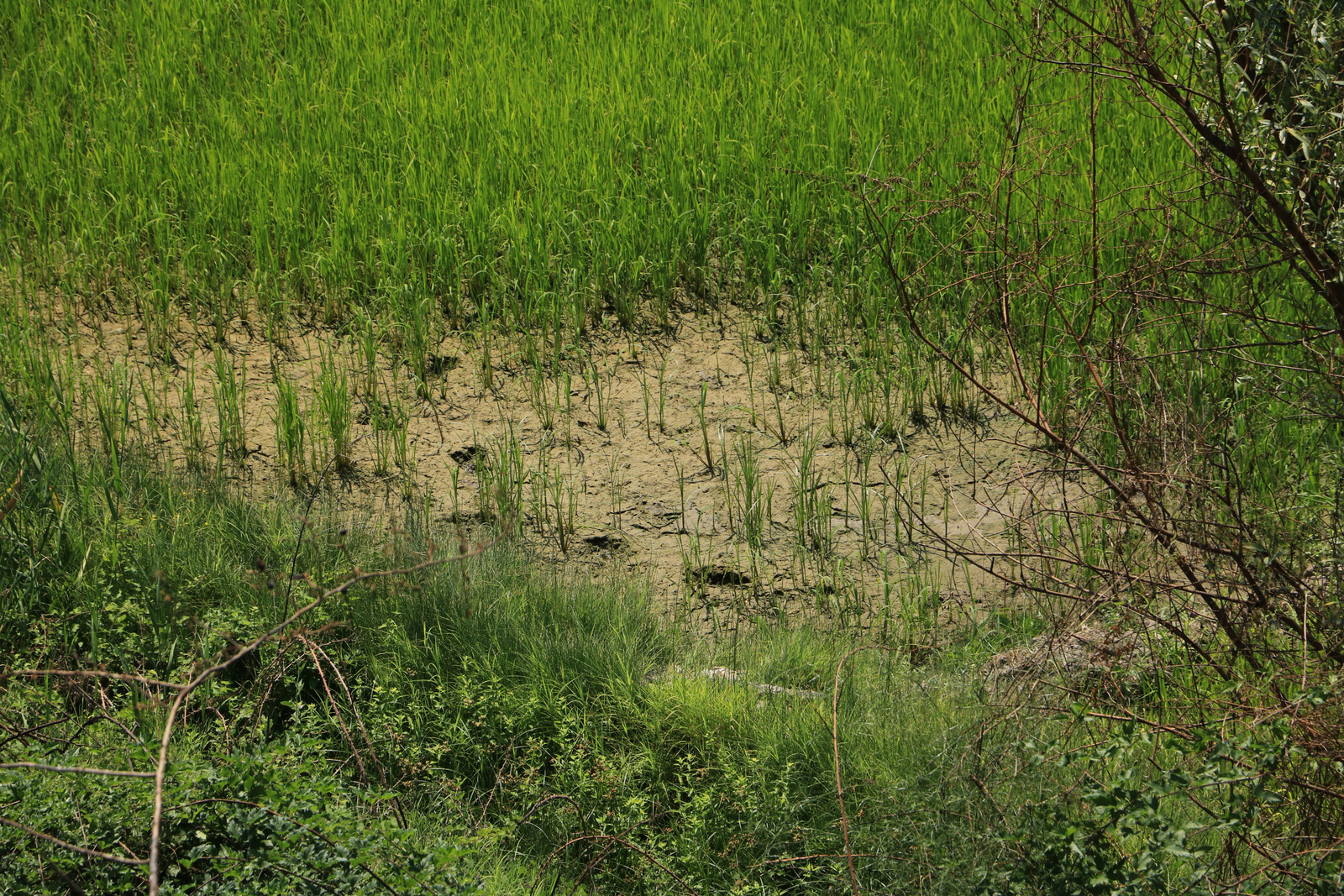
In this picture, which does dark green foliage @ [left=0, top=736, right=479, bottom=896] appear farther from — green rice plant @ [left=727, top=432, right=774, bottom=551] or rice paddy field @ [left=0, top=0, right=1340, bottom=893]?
green rice plant @ [left=727, top=432, right=774, bottom=551]

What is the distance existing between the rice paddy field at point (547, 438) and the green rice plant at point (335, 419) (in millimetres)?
24

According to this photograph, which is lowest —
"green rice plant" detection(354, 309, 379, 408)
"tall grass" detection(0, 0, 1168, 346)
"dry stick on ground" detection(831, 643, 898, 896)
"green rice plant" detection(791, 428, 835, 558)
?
"dry stick on ground" detection(831, 643, 898, 896)

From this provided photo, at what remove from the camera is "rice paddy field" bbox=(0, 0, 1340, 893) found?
240 centimetres

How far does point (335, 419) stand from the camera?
4141 millimetres

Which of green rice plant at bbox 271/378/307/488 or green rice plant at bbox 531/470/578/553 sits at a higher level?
green rice plant at bbox 271/378/307/488

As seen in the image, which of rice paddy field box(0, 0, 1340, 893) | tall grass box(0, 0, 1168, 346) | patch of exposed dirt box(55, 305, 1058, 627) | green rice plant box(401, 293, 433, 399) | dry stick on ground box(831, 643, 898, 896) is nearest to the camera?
dry stick on ground box(831, 643, 898, 896)

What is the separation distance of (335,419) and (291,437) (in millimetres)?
170

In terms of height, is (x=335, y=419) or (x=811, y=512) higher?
(x=335, y=419)

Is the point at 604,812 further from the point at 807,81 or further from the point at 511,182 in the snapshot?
the point at 807,81

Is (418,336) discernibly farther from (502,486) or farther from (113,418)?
(113,418)

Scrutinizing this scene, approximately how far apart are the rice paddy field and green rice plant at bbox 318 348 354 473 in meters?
0.02

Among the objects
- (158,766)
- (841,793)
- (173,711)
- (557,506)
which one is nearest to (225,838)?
(158,766)

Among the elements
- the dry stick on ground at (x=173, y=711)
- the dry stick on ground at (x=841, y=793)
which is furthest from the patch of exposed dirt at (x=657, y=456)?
the dry stick on ground at (x=173, y=711)

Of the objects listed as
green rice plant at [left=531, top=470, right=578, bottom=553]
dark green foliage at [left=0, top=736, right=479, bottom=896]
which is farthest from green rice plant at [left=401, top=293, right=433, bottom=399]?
dark green foliage at [left=0, top=736, right=479, bottom=896]
